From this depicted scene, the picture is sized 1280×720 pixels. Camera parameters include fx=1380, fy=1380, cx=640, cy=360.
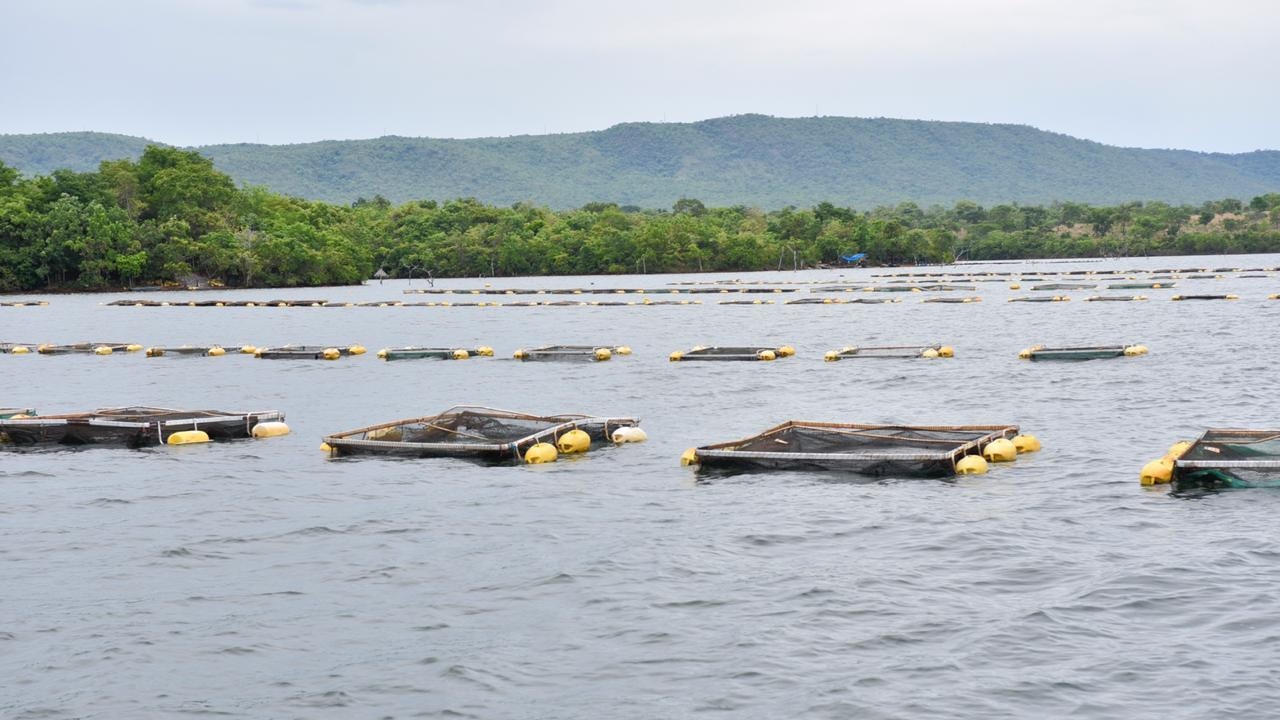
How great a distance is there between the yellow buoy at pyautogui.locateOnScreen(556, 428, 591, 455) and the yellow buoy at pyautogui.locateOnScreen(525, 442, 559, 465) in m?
0.62

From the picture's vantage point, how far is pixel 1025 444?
30.5 m

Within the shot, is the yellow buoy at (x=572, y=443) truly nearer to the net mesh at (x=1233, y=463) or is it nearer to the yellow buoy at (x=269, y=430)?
the yellow buoy at (x=269, y=430)

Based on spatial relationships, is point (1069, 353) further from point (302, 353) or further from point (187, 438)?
point (187, 438)

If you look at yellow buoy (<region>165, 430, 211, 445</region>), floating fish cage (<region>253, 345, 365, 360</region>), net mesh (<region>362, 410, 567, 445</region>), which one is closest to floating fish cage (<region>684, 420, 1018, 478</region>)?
net mesh (<region>362, 410, 567, 445</region>)

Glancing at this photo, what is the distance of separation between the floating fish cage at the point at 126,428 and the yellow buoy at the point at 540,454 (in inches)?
387

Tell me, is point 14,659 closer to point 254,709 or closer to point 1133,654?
point 254,709

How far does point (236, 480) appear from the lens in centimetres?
3012

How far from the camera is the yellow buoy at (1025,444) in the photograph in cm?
3045

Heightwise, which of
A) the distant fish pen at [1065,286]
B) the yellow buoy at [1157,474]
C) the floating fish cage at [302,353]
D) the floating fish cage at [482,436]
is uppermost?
the distant fish pen at [1065,286]

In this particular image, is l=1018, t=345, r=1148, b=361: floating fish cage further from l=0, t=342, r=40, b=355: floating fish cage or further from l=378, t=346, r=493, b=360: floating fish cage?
l=0, t=342, r=40, b=355: floating fish cage

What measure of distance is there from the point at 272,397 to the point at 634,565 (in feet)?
96.8

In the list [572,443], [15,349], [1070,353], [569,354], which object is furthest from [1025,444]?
[15,349]

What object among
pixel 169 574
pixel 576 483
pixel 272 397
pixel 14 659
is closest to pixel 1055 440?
pixel 576 483

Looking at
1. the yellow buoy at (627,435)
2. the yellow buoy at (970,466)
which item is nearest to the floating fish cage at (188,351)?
the yellow buoy at (627,435)
